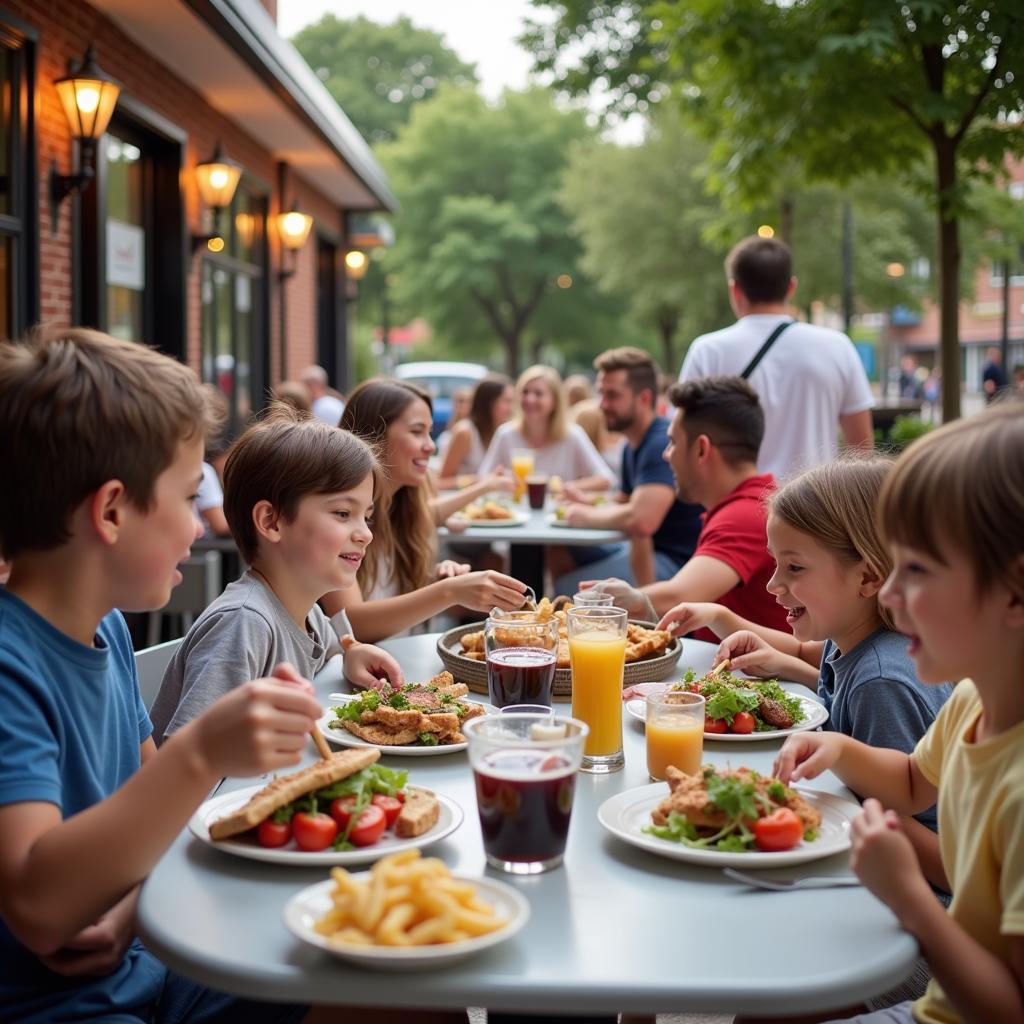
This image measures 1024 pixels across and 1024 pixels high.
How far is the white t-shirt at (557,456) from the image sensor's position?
8422 millimetres

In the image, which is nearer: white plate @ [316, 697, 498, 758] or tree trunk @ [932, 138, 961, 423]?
white plate @ [316, 697, 498, 758]

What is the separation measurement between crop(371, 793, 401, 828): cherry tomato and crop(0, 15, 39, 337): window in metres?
5.61

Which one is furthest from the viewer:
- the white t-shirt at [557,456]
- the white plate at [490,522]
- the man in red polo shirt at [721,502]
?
the white t-shirt at [557,456]

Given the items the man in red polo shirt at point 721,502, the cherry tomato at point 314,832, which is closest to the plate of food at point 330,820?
the cherry tomato at point 314,832

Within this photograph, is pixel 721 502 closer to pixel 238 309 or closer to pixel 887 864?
pixel 887 864

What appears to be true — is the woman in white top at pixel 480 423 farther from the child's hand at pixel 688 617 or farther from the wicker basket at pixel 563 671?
the wicker basket at pixel 563 671

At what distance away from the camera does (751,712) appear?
96.7 inches

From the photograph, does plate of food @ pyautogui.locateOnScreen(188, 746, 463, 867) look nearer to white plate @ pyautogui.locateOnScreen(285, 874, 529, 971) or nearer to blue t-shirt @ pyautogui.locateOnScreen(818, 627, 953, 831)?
white plate @ pyautogui.locateOnScreen(285, 874, 529, 971)

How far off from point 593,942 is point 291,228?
12.7 metres

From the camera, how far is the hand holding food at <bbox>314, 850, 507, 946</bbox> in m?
1.43

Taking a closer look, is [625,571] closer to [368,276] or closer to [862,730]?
[862,730]

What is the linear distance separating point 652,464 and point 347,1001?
5.37 m

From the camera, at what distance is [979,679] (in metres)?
1.69

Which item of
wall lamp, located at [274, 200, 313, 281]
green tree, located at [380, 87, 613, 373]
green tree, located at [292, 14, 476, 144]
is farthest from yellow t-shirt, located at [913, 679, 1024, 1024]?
green tree, located at [292, 14, 476, 144]
